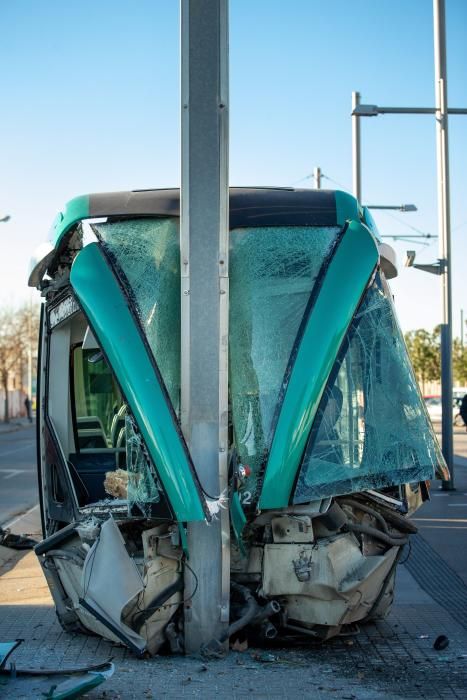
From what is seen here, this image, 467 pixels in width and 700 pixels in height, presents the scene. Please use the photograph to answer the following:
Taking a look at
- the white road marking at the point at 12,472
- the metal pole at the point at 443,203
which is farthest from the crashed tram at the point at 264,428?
the white road marking at the point at 12,472

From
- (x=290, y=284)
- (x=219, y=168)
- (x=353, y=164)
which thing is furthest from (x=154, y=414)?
(x=353, y=164)

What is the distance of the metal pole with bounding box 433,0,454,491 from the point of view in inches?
656

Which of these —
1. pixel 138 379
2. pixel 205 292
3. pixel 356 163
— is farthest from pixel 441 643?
pixel 356 163

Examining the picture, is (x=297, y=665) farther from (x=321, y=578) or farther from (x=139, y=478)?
(x=139, y=478)

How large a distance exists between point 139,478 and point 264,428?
839 millimetres

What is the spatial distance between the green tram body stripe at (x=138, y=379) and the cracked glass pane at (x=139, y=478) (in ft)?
0.21

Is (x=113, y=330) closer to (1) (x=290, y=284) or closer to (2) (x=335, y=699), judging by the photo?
(1) (x=290, y=284)

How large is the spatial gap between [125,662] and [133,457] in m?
1.28

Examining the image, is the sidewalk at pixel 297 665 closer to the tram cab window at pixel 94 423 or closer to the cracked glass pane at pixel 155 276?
the tram cab window at pixel 94 423

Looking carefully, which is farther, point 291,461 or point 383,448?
point 383,448

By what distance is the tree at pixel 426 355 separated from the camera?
3019 inches

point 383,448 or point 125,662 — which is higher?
point 383,448

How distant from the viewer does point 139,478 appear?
224 inches

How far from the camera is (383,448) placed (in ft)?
19.8
